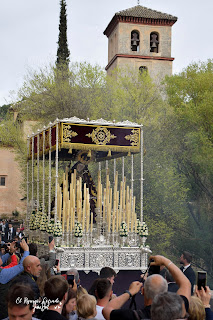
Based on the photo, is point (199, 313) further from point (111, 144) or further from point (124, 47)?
point (124, 47)

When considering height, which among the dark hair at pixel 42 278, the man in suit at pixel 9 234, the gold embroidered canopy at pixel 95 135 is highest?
the gold embroidered canopy at pixel 95 135

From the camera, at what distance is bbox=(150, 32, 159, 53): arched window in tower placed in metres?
48.1

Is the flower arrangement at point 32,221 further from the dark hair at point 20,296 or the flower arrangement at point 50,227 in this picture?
the dark hair at point 20,296

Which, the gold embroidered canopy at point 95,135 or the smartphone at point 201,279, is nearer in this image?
the smartphone at point 201,279

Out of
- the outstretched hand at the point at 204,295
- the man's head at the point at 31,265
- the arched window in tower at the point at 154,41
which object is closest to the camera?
the outstretched hand at the point at 204,295

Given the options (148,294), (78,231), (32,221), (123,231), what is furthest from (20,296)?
(32,221)

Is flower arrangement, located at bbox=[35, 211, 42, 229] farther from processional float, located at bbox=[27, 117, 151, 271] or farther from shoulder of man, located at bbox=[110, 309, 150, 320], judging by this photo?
shoulder of man, located at bbox=[110, 309, 150, 320]

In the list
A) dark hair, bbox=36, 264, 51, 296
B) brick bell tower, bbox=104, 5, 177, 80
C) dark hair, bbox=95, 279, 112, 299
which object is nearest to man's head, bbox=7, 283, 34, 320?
dark hair, bbox=95, 279, 112, 299

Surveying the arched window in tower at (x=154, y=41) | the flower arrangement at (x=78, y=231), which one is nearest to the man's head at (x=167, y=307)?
the flower arrangement at (x=78, y=231)

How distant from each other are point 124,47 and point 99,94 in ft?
51.1

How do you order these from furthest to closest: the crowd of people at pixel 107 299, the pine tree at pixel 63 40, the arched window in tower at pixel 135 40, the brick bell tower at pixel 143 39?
the arched window in tower at pixel 135 40
the brick bell tower at pixel 143 39
the pine tree at pixel 63 40
the crowd of people at pixel 107 299

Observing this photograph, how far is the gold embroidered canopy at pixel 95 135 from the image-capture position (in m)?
14.2

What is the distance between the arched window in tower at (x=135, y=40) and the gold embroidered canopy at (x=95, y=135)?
3435cm

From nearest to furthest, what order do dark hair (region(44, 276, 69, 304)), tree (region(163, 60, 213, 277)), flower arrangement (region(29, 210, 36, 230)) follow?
dark hair (region(44, 276, 69, 304)) < flower arrangement (region(29, 210, 36, 230)) < tree (region(163, 60, 213, 277))
